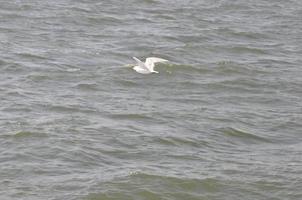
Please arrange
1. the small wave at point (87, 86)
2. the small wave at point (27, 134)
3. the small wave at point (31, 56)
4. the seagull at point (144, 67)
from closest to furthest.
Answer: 1. the small wave at point (27, 134)
2. the small wave at point (87, 86)
3. the seagull at point (144, 67)
4. the small wave at point (31, 56)

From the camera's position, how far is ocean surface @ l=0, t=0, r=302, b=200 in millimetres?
10156

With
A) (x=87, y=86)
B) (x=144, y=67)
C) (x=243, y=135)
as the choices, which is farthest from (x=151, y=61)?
(x=243, y=135)

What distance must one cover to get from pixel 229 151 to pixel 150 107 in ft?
7.49

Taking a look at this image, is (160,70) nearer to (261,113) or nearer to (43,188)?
(261,113)

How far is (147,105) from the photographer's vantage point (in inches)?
528

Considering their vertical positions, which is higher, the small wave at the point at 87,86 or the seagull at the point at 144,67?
the seagull at the point at 144,67

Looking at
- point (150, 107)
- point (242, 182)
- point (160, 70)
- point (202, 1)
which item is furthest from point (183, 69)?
point (202, 1)

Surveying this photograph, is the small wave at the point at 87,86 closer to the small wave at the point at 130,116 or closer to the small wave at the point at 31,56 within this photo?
the small wave at the point at 130,116

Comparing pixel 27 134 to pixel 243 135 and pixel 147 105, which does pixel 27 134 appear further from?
pixel 243 135

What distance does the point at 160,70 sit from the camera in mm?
15852

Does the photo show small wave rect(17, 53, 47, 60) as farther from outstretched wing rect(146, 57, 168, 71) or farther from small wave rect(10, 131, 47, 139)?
small wave rect(10, 131, 47, 139)

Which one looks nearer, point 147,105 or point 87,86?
point 147,105

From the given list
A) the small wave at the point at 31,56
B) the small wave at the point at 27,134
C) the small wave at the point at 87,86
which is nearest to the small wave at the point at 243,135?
the small wave at the point at 27,134

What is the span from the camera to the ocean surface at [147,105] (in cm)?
1016
